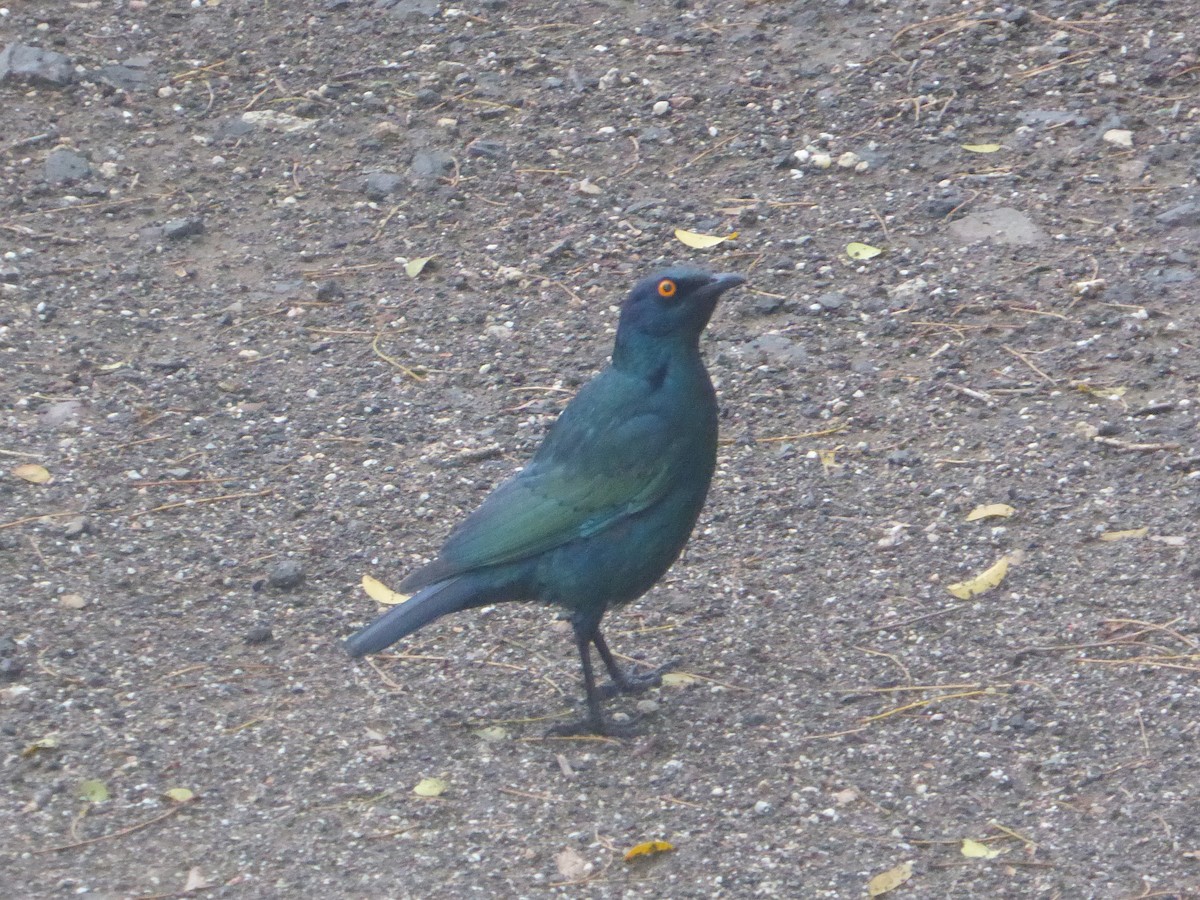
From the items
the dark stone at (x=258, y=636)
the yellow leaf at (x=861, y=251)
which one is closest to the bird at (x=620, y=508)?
the dark stone at (x=258, y=636)

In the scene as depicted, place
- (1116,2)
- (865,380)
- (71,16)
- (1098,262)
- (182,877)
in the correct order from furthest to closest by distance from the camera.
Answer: (71,16)
(1116,2)
(1098,262)
(865,380)
(182,877)

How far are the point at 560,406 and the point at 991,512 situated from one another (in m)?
1.64

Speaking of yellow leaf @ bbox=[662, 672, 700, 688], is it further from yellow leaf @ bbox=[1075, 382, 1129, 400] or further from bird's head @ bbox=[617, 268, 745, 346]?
yellow leaf @ bbox=[1075, 382, 1129, 400]

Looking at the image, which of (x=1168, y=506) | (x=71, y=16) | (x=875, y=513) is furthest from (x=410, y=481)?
(x=71, y=16)

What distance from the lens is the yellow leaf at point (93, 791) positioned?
399 cm

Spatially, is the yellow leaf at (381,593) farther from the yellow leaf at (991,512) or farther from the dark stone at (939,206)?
the dark stone at (939,206)

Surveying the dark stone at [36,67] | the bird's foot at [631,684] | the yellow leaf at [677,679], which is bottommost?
the yellow leaf at [677,679]

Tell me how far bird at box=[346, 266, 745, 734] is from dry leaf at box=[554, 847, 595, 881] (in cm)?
55

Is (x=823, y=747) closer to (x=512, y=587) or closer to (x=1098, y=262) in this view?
(x=512, y=587)

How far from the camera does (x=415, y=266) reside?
6.64 metres

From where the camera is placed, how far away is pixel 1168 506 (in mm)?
4957

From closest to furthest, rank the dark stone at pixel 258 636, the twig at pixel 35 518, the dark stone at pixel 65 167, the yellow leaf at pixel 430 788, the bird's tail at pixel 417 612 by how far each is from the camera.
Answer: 1. the yellow leaf at pixel 430 788
2. the bird's tail at pixel 417 612
3. the dark stone at pixel 258 636
4. the twig at pixel 35 518
5. the dark stone at pixel 65 167

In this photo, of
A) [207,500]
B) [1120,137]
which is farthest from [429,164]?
[1120,137]

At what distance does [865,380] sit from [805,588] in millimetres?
1207
